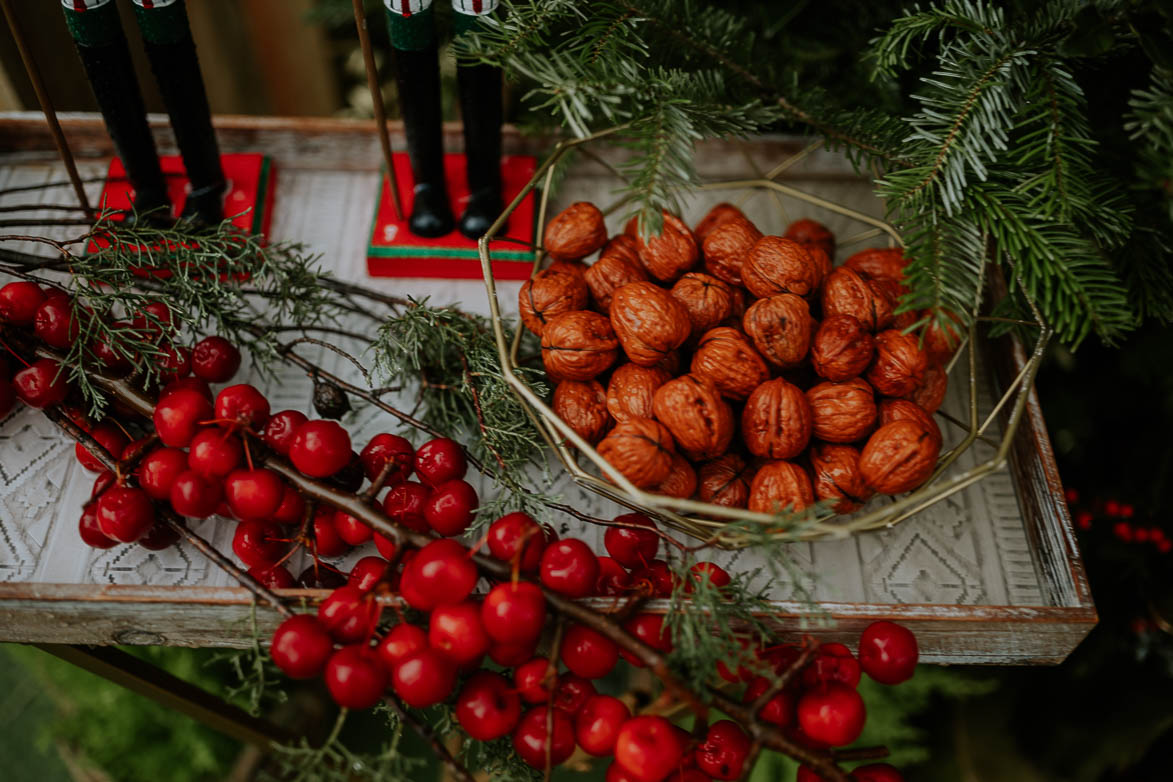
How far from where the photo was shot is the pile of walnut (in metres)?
0.67

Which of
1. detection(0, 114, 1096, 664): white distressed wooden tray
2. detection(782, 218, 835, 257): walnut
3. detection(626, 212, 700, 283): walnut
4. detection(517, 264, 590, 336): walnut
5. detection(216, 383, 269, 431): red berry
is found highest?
detection(626, 212, 700, 283): walnut

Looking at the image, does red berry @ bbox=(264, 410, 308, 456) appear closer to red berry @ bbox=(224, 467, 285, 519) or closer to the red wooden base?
red berry @ bbox=(224, 467, 285, 519)

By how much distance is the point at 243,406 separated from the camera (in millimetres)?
670

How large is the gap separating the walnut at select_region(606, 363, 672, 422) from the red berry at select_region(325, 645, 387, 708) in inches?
10.8

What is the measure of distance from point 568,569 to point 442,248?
1.49ft

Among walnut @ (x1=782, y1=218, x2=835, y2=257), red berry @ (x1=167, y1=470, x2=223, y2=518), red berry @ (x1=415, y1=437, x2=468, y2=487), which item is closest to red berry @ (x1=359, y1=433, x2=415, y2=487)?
→ red berry @ (x1=415, y1=437, x2=468, y2=487)

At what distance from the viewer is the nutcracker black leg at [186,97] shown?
742 mm

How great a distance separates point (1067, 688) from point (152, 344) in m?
1.22

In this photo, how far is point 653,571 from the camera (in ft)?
2.18

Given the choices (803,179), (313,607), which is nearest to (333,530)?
(313,607)

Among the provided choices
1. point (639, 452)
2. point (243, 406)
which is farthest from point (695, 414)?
point (243, 406)

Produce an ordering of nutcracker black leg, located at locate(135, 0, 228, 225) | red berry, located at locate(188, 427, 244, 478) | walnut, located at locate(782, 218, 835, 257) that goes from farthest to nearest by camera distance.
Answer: walnut, located at locate(782, 218, 835, 257)
nutcracker black leg, located at locate(135, 0, 228, 225)
red berry, located at locate(188, 427, 244, 478)

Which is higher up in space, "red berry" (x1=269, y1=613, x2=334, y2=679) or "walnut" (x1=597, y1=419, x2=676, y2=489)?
"walnut" (x1=597, y1=419, x2=676, y2=489)

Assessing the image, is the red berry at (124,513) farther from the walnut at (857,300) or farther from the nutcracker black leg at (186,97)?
the walnut at (857,300)
